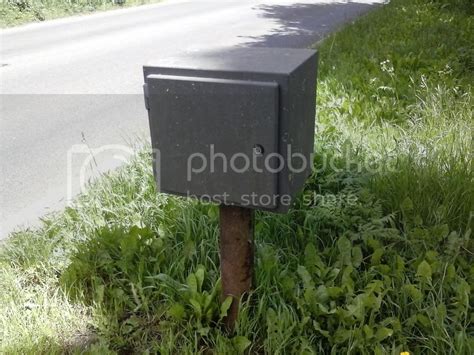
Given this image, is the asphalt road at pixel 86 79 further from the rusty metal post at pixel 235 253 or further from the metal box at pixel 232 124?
the rusty metal post at pixel 235 253

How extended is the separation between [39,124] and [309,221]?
3.90 m

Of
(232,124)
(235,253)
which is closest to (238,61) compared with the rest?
(232,124)

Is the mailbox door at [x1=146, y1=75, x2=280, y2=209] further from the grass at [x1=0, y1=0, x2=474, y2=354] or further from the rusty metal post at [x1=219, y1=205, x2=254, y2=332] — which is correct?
the grass at [x1=0, y1=0, x2=474, y2=354]

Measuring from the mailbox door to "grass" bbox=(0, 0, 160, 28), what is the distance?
1145 centimetres

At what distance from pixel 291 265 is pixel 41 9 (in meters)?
12.9

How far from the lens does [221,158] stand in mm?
1848

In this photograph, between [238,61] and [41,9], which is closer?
[238,61]

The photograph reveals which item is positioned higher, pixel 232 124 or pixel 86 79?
pixel 232 124

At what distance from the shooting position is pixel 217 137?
6.00 feet

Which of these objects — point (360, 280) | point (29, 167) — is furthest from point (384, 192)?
point (29, 167)

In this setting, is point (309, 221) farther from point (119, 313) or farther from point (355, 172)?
point (119, 313)

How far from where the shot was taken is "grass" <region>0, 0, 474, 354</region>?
2076mm

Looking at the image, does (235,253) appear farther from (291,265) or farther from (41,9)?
(41,9)

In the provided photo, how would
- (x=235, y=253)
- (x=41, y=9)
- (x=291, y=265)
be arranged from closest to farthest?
(x=235, y=253) → (x=291, y=265) → (x=41, y=9)
